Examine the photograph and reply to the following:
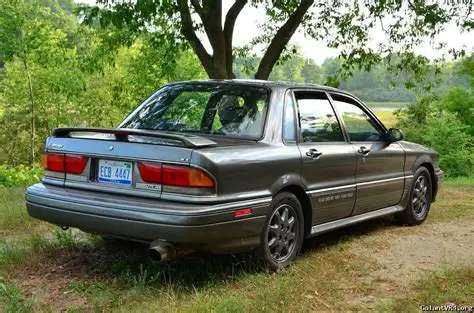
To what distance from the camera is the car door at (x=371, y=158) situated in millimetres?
5874

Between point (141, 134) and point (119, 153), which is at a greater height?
point (141, 134)

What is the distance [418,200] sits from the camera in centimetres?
714

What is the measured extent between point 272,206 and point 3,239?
9.90 ft

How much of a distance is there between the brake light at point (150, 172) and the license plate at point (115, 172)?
0.42 feet

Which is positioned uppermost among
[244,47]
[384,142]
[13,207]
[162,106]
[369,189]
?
[244,47]

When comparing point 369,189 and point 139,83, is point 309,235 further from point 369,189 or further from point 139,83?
point 139,83

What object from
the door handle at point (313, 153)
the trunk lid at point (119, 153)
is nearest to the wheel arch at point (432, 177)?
the door handle at point (313, 153)

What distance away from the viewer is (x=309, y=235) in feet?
16.9

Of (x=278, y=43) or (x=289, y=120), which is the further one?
(x=278, y=43)

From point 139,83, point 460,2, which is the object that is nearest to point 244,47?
point 460,2

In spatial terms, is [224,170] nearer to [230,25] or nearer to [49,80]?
[230,25]

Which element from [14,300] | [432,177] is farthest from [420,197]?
[14,300]

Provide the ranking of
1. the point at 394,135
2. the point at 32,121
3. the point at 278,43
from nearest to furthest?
the point at 394,135 < the point at 278,43 < the point at 32,121

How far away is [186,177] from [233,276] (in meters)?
0.96
